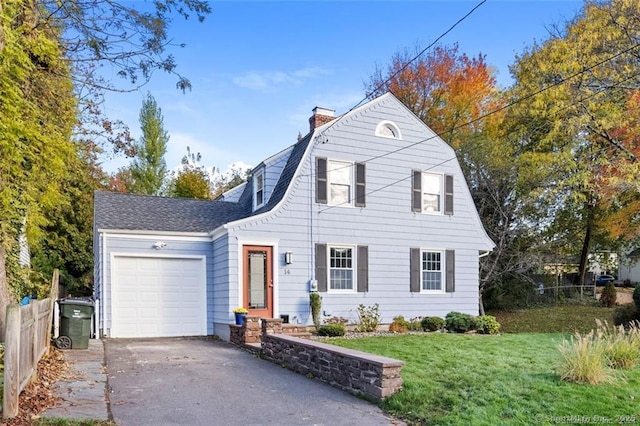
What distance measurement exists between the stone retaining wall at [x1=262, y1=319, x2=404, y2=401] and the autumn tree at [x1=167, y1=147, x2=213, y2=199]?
2023cm

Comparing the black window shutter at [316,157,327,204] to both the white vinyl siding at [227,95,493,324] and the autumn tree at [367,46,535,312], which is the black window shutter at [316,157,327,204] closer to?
the white vinyl siding at [227,95,493,324]

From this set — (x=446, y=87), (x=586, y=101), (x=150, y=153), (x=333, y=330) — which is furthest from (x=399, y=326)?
(x=150, y=153)

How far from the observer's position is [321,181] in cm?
1326

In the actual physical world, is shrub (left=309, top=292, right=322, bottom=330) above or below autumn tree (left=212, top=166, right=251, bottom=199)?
below

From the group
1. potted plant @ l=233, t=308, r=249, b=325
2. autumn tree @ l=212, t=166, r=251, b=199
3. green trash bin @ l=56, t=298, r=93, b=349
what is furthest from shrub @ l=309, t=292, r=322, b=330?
autumn tree @ l=212, t=166, r=251, b=199

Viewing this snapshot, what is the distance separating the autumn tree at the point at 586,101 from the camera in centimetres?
1589

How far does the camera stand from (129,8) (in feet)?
24.3

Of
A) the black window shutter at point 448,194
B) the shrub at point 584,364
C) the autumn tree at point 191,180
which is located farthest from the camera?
the autumn tree at point 191,180

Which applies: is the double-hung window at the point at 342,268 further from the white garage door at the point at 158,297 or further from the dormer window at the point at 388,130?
the dormer window at the point at 388,130

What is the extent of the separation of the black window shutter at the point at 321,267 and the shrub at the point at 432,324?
9.12 feet

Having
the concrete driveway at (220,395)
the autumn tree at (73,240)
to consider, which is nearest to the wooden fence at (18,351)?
the concrete driveway at (220,395)

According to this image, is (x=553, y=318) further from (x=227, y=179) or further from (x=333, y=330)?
(x=227, y=179)

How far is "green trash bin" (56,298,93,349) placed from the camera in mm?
9383

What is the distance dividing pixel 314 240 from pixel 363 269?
1.64 metres
